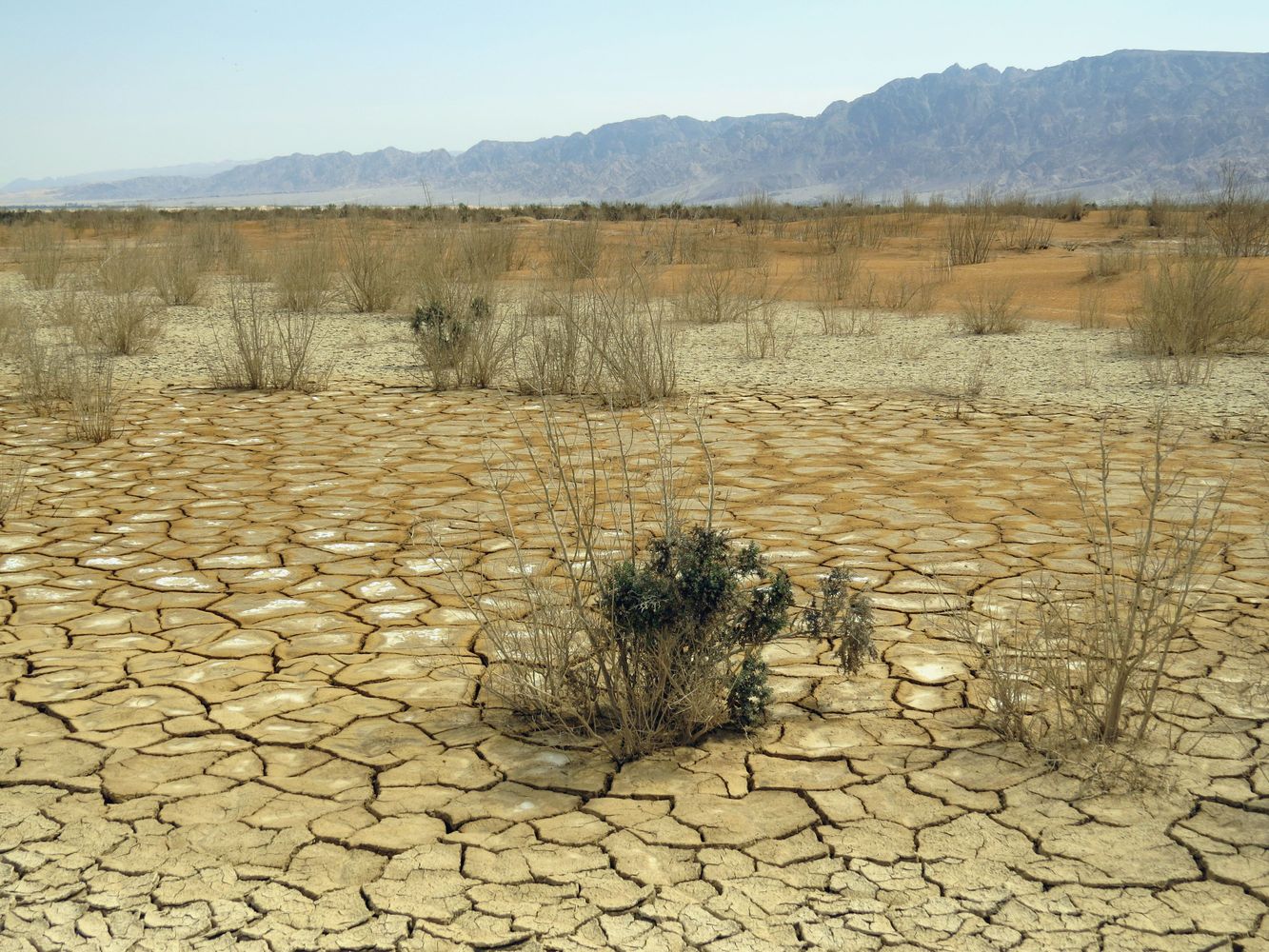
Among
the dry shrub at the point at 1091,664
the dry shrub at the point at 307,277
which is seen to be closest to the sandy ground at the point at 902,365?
the dry shrub at the point at 307,277

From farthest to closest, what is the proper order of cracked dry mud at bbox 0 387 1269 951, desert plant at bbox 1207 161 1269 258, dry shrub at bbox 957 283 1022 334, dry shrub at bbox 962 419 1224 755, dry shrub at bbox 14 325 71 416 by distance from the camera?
desert plant at bbox 1207 161 1269 258 < dry shrub at bbox 957 283 1022 334 < dry shrub at bbox 14 325 71 416 < dry shrub at bbox 962 419 1224 755 < cracked dry mud at bbox 0 387 1269 951

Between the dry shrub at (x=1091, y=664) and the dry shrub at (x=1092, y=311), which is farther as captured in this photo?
the dry shrub at (x=1092, y=311)

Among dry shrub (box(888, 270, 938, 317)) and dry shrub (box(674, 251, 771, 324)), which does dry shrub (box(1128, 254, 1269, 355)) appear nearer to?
dry shrub (box(888, 270, 938, 317))

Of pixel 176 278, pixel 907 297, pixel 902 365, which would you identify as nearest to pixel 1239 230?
pixel 907 297

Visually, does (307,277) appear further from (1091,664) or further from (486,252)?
(1091,664)

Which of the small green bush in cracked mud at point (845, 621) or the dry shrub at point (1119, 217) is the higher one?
the dry shrub at point (1119, 217)

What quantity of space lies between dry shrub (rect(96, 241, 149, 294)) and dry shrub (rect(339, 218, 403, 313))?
2191mm

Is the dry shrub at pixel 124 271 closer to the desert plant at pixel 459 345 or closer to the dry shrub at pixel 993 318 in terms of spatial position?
the desert plant at pixel 459 345

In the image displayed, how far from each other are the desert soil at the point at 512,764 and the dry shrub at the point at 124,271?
22.4ft

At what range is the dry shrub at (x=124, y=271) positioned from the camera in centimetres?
1211

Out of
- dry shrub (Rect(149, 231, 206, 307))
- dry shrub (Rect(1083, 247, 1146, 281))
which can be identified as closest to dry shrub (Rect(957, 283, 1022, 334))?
dry shrub (Rect(1083, 247, 1146, 281))

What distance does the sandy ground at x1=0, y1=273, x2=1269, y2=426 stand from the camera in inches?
320

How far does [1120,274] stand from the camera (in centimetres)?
1471

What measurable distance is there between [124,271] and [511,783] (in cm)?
1108
